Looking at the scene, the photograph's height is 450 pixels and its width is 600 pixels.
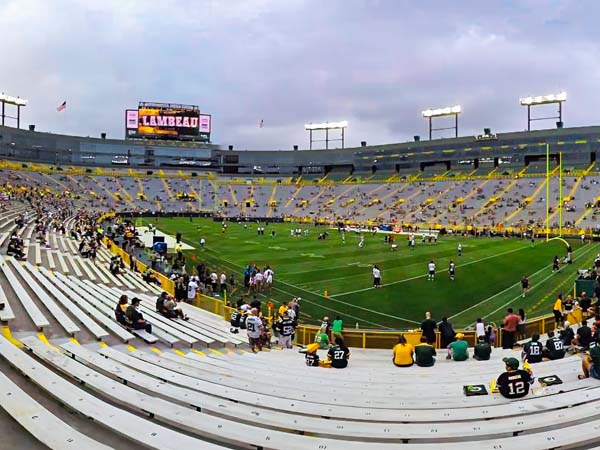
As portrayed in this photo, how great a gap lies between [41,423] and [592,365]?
288 inches

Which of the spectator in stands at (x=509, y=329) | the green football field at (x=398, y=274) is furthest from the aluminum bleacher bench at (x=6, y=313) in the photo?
the spectator in stands at (x=509, y=329)

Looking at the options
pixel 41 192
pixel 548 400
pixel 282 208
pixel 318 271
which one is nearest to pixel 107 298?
pixel 548 400

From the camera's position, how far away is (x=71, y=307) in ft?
34.9

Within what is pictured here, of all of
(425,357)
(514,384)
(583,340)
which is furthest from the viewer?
(583,340)

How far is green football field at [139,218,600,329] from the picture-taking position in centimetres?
1892

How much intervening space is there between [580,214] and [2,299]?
190ft

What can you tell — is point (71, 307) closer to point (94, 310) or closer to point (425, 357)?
point (94, 310)

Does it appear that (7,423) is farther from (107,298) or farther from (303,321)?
(303,321)

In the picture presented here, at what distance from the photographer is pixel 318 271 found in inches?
1076

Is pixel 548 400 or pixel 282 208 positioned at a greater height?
pixel 282 208

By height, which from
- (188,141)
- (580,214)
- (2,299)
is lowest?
(2,299)

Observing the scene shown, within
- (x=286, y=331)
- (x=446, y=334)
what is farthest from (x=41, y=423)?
(x=446, y=334)

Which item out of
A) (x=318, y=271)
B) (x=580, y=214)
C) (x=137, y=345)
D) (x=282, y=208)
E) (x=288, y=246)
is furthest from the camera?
(x=282, y=208)

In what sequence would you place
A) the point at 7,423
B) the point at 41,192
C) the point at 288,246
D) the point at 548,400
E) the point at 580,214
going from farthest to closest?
the point at 41,192 → the point at 580,214 → the point at 288,246 → the point at 548,400 → the point at 7,423
